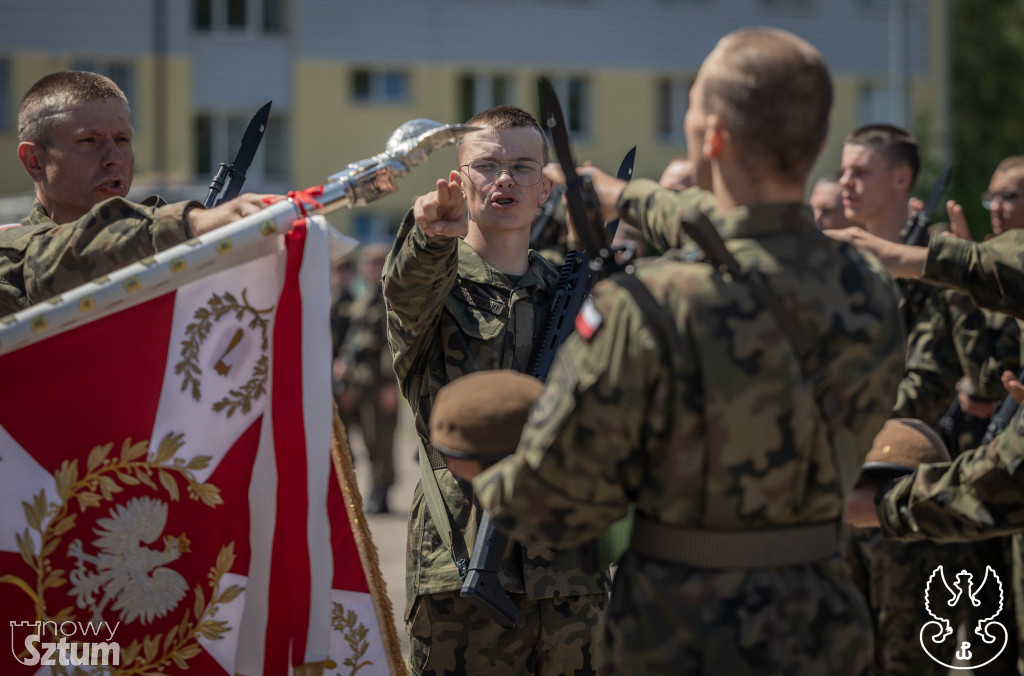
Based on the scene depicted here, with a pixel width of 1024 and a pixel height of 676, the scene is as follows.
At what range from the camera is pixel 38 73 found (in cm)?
2589

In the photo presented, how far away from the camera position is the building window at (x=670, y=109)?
28922 millimetres

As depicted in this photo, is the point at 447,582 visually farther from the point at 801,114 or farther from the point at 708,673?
the point at 801,114

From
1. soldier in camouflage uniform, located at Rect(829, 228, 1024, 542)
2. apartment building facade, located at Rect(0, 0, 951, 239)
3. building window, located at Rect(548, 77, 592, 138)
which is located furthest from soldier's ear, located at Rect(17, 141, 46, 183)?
building window, located at Rect(548, 77, 592, 138)

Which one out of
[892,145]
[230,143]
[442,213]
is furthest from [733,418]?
[230,143]

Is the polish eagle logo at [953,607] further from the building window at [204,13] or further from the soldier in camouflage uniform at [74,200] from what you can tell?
the building window at [204,13]

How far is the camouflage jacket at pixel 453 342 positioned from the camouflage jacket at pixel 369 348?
8180 millimetres

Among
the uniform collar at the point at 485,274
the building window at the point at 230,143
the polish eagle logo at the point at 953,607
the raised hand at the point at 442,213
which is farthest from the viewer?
the building window at the point at 230,143

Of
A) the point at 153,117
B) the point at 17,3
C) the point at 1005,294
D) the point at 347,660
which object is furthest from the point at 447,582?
the point at 17,3

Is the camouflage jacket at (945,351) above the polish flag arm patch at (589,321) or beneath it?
beneath

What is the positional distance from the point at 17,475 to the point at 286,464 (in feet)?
2.08

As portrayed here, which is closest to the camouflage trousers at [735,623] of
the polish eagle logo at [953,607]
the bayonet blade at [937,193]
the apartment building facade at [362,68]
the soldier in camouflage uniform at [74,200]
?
the soldier in camouflage uniform at [74,200]

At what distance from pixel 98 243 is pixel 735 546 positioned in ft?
5.56

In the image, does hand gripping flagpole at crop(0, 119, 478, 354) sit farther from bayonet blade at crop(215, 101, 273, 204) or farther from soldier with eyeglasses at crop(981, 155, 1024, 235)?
soldier with eyeglasses at crop(981, 155, 1024, 235)

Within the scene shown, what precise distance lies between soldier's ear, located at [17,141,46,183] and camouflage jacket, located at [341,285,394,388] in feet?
27.0
